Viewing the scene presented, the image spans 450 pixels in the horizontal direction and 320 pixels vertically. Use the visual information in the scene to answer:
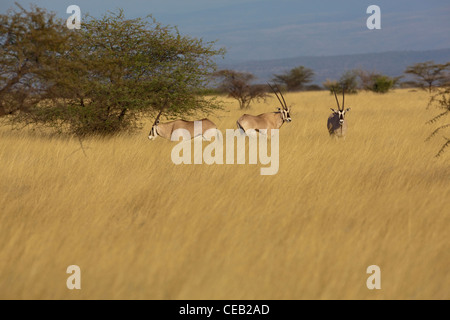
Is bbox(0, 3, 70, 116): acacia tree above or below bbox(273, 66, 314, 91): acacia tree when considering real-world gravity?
below

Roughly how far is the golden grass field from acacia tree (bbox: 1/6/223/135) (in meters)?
3.59

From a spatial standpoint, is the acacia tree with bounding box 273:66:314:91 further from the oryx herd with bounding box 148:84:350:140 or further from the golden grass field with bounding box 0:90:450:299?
the golden grass field with bounding box 0:90:450:299

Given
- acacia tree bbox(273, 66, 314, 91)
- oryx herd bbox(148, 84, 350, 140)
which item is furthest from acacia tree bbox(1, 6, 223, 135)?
acacia tree bbox(273, 66, 314, 91)

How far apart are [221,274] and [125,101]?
9.87 meters

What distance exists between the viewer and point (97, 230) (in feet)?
16.4

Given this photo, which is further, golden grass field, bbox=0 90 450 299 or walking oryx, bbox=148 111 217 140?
walking oryx, bbox=148 111 217 140

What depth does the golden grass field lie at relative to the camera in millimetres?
3736

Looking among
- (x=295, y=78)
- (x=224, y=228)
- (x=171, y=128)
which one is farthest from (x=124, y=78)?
(x=295, y=78)

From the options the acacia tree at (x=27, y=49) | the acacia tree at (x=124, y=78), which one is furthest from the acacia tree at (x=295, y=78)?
the acacia tree at (x=27, y=49)

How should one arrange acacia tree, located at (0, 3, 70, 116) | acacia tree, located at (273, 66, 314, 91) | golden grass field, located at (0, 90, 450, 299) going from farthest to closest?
acacia tree, located at (273, 66, 314, 91), acacia tree, located at (0, 3, 70, 116), golden grass field, located at (0, 90, 450, 299)

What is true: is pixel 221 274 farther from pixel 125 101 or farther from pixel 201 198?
pixel 125 101

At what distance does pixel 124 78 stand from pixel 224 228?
29.8ft

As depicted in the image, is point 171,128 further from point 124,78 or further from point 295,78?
point 295,78

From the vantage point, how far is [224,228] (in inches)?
195
